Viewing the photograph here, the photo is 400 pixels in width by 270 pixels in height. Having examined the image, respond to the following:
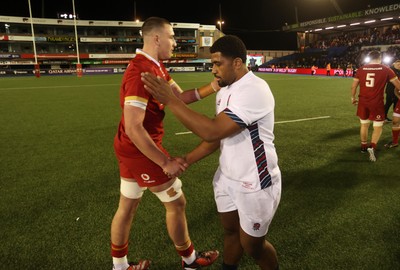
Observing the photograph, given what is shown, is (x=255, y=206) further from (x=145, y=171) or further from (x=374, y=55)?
(x=374, y=55)

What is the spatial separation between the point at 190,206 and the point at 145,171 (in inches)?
75.1

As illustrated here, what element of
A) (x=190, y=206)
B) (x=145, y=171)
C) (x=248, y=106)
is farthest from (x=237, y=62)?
(x=190, y=206)

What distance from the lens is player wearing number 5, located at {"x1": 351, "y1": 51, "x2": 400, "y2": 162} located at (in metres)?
6.18

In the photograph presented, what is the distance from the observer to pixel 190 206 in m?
4.23

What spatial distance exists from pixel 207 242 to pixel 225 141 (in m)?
1.69

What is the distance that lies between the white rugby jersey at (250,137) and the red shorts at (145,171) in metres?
0.57

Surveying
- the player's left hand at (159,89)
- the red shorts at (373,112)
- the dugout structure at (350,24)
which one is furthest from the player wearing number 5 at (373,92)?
the dugout structure at (350,24)

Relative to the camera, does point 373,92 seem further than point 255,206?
Yes

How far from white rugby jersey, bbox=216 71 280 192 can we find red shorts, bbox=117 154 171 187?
574 mm

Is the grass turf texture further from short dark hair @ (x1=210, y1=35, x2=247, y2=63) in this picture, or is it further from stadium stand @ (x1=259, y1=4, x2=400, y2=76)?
stadium stand @ (x1=259, y1=4, x2=400, y2=76)

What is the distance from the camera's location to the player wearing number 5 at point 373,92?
6.18 m

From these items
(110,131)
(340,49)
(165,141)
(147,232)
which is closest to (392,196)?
(147,232)

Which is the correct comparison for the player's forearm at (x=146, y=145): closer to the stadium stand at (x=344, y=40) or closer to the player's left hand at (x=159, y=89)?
the player's left hand at (x=159, y=89)

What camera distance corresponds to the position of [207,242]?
3.43m
